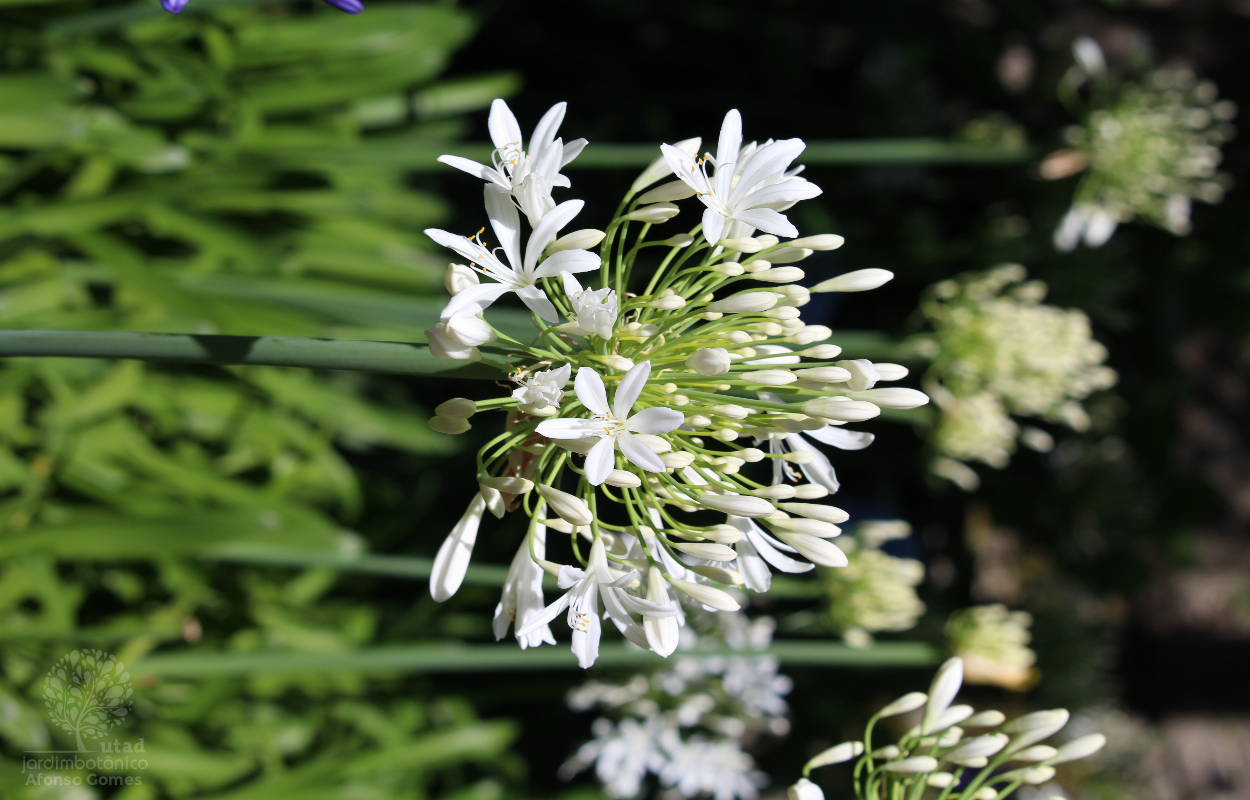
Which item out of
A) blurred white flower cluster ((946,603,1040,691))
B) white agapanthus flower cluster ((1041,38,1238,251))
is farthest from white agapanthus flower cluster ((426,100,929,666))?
white agapanthus flower cluster ((1041,38,1238,251))

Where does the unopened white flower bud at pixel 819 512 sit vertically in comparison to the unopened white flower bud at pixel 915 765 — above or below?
above

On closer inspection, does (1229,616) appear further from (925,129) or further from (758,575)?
(758,575)

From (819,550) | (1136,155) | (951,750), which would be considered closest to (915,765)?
(951,750)

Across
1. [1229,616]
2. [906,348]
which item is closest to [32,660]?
[906,348]

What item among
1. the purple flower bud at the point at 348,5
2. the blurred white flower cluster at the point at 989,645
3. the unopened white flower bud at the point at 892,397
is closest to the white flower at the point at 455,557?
the unopened white flower bud at the point at 892,397

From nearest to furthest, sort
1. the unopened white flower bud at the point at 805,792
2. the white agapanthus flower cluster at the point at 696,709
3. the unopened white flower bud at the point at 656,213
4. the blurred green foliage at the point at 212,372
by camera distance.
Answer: the unopened white flower bud at the point at 656,213, the unopened white flower bud at the point at 805,792, the blurred green foliage at the point at 212,372, the white agapanthus flower cluster at the point at 696,709

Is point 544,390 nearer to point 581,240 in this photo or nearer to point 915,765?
point 581,240

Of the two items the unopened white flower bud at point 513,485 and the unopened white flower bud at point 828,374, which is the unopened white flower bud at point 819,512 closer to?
the unopened white flower bud at point 828,374
